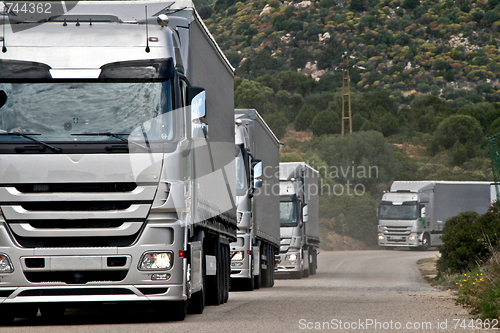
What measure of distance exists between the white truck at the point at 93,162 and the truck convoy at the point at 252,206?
27.4 ft

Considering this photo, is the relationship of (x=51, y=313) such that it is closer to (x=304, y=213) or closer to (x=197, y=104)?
(x=197, y=104)

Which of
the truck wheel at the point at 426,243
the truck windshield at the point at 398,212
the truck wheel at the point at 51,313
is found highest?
the truck wheel at the point at 51,313

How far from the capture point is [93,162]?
9.63 meters

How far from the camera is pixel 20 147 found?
9.59 m

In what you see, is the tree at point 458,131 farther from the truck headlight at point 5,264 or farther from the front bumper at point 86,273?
the truck headlight at point 5,264

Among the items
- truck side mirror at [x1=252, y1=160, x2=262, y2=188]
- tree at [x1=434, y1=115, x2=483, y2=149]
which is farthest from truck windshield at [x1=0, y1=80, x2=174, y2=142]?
tree at [x1=434, y1=115, x2=483, y2=149]

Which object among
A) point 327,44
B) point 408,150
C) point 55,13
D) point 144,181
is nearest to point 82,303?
point 144,181

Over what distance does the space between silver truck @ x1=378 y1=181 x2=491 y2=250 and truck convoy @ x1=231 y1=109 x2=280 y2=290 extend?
1046 inches

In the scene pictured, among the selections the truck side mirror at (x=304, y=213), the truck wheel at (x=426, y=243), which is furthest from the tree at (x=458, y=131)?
the truck side mirror at (x=304, y=213)

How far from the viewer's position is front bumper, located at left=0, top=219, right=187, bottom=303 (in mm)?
9594

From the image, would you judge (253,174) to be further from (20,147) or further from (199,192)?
(20,147)

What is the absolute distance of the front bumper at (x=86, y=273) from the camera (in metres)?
9.59

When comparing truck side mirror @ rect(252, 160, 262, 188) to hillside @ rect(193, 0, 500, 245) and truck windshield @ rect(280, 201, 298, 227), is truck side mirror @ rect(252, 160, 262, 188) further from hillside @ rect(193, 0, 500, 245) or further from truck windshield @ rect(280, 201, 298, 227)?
hillside @ rect(193, 0, 500, 245)

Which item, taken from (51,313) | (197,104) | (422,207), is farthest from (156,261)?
(422,207)
